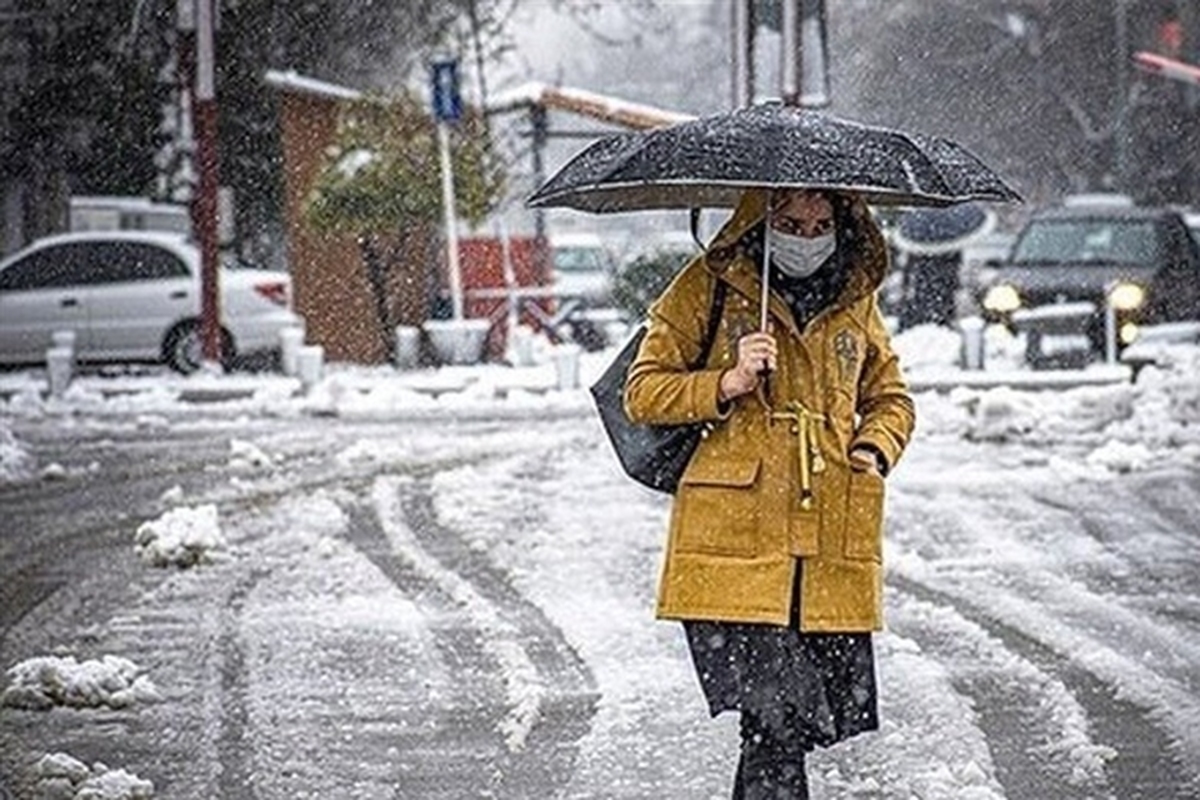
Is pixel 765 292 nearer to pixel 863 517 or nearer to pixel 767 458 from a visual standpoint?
pixel 767 458

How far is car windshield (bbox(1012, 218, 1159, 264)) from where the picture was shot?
26.2 metres

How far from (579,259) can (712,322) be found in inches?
1258

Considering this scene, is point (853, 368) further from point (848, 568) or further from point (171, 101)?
point (171, 101)

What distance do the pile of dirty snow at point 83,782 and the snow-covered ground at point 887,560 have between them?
126mm

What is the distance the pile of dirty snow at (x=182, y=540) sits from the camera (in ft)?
40.8

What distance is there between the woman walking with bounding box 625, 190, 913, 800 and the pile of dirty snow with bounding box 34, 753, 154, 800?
188 centimetres

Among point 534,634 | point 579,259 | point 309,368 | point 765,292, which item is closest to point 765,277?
point 765,292

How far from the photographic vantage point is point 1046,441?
18344 millimetres

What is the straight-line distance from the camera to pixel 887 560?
489 inches

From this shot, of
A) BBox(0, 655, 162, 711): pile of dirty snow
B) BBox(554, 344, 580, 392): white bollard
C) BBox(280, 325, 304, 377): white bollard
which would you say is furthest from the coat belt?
BBox(280, 325, 304, 377): white bollard

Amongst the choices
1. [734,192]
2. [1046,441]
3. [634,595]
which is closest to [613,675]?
[634,595]

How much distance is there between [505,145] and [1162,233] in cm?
817

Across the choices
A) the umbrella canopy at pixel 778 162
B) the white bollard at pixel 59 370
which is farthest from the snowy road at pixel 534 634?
the white bollard at pixel 59 370

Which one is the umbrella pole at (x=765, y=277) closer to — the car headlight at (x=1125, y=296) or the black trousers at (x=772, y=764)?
the black trousers at (x=772, y=764)
